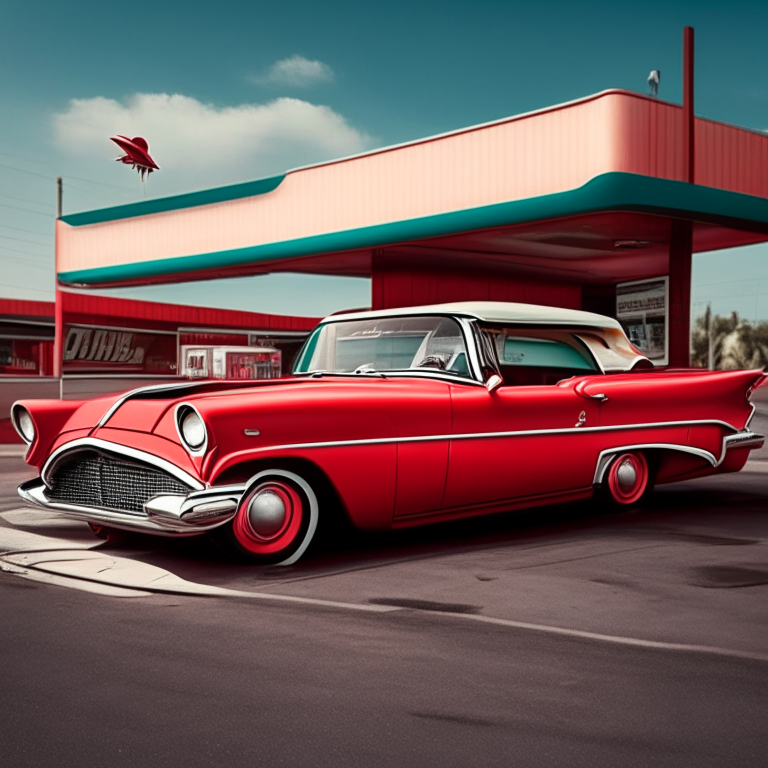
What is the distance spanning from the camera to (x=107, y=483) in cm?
469

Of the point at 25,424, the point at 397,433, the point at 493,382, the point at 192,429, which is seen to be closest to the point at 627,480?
the point at 493,382

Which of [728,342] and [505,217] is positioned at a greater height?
[505,217]

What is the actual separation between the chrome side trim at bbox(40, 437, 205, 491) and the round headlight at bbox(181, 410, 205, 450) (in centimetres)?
14

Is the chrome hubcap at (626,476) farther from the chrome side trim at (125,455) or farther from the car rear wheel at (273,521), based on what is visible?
the chrome side trim at (125,455)

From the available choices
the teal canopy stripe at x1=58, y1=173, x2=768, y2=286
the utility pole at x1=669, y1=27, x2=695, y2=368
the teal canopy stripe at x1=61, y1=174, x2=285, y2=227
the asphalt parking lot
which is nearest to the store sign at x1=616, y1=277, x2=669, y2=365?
the utility pole at x1=669, y1=27, x2=695, y2=368

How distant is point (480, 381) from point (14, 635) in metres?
2.83

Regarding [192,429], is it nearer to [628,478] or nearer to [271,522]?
[271,522]

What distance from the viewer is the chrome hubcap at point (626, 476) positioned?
6195mm

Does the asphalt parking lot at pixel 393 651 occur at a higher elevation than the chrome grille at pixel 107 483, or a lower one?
lower

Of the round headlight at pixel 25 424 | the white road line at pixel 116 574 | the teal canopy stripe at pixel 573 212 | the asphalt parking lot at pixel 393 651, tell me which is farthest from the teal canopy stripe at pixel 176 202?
the white road line at pixel 116 574

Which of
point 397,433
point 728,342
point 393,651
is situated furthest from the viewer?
point 728,342

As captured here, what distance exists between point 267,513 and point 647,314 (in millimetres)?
12857

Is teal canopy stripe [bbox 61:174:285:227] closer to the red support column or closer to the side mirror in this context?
the red support column

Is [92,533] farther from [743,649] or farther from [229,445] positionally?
[743,649]
